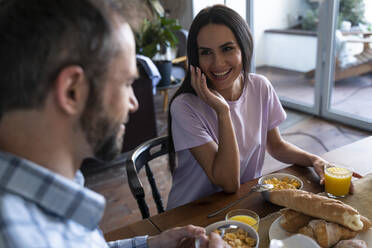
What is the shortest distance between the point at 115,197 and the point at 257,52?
129 inches

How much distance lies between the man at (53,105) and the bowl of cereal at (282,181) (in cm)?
71

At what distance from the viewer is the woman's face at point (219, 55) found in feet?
4.57

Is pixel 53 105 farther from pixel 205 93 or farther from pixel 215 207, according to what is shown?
pixel 205 93

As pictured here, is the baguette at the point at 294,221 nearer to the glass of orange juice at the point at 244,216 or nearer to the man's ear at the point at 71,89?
the glass of orange juice at the point at 244,216

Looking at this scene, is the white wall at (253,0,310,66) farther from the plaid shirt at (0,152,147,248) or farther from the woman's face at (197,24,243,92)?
the plaid shirt at (0,152,147,248)

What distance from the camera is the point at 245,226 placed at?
34.9 inches

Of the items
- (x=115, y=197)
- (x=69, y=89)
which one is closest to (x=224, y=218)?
(x=69, y=89)

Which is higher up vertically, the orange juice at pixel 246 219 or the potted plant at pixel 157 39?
the potted plant at pixel 157 39

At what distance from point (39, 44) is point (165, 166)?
2637mm

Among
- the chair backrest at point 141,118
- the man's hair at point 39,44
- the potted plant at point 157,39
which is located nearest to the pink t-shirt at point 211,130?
the man's hair at point 39,44

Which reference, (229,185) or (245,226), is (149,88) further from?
(245,226)

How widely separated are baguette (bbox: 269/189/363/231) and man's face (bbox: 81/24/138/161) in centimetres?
57

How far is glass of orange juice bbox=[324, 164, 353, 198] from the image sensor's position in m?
1.07

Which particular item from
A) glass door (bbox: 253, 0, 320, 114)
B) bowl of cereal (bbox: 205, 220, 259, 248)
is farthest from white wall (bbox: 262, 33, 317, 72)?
bowl of cereal (bbox: 205, 220, 259, 248)
